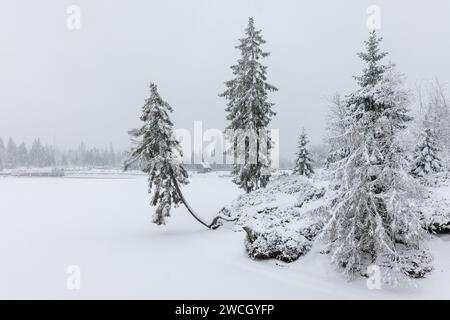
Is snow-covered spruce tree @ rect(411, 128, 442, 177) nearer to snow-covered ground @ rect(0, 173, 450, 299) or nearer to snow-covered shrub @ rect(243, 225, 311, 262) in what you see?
snow-covered ground @ rect(0, 173, 450, 299)

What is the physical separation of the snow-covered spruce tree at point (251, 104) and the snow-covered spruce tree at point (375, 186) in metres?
10.9

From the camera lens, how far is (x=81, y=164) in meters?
137

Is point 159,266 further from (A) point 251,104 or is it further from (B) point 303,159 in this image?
(B) point 303,159

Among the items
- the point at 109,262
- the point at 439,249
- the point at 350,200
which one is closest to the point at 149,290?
the point at 109,262

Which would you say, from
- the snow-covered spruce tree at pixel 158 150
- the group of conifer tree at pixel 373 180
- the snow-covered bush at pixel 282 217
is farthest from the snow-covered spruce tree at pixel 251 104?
the group of conifer tree at pixel 373 180

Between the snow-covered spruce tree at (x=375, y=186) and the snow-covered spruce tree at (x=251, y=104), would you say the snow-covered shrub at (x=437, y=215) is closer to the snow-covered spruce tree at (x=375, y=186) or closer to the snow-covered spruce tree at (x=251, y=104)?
the snow-covered spruce tree at (x=375, y=186)

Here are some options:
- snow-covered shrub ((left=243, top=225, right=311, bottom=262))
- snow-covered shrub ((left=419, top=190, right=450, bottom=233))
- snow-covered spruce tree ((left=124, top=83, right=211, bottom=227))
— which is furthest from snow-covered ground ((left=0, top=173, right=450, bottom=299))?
snow-covered spruce tree ((left=124, top=83, right=211, bottom=227))

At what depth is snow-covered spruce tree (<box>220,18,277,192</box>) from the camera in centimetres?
2298

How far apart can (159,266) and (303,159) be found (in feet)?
94.7

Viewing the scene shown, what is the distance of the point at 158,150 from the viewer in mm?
19203

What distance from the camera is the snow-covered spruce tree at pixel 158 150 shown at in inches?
738

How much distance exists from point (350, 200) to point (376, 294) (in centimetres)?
381
